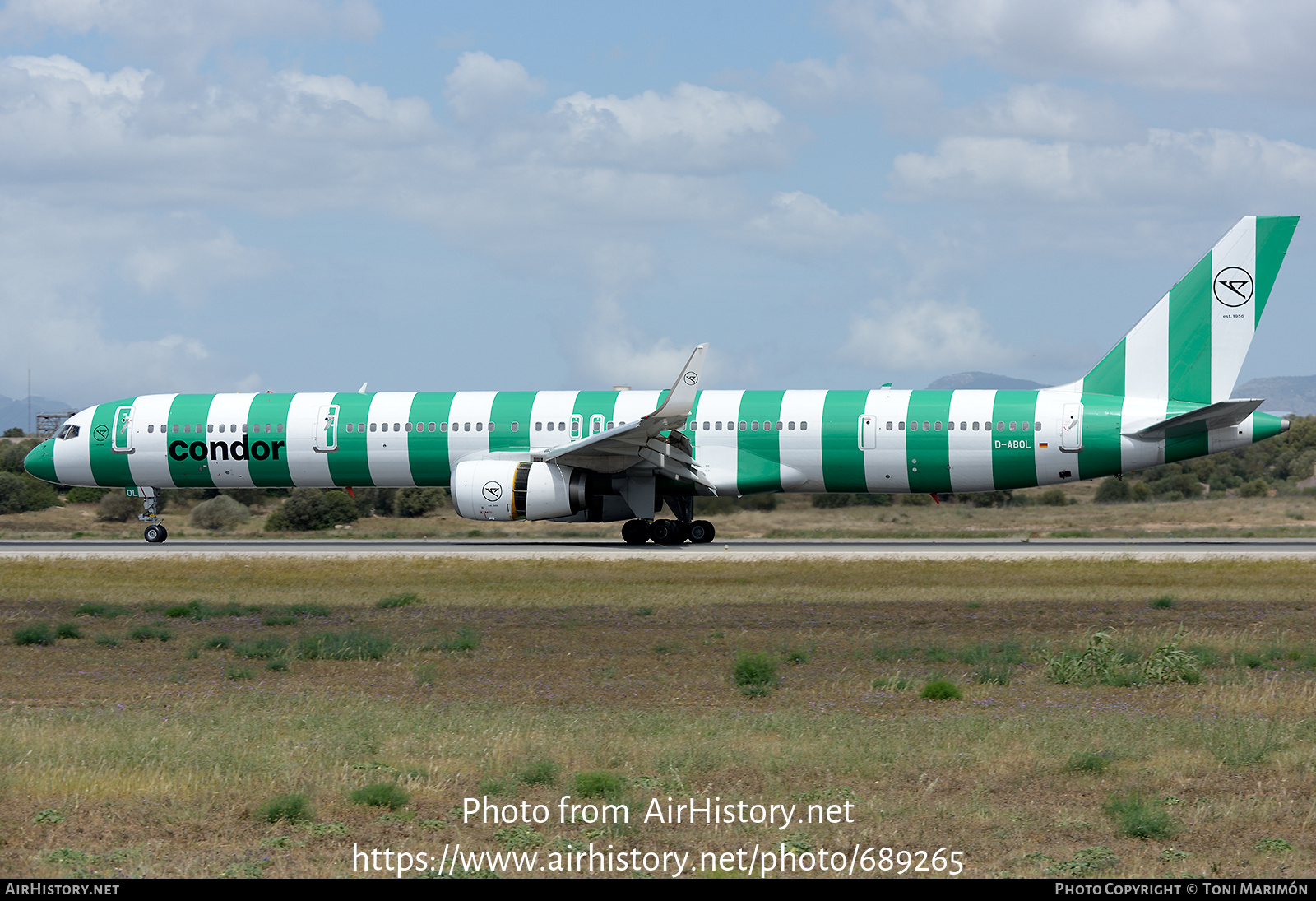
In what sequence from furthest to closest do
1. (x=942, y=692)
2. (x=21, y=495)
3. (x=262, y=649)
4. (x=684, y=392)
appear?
(x=21, y=495)
(x=684, y=392)
(x=262, y=649)
(x=942, y=692)

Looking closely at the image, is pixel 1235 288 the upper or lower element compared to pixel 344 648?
upper

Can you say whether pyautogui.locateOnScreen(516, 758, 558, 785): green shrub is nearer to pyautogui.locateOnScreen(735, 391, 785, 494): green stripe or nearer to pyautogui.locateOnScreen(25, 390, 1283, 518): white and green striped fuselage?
pyautogui.locateOnScreen(25, 390, 1283, 518): white and green striped fuselage

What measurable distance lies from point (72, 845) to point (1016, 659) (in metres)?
11.0

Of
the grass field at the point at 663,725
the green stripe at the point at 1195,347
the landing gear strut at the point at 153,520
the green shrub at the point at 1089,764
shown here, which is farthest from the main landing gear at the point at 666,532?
the green shrub at the point at 1089,764

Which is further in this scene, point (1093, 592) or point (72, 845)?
point (1093, 592)

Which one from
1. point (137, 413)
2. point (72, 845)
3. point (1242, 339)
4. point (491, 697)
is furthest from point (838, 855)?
point (137, 413)

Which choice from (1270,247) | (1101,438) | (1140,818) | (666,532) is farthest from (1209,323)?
(1140,818)

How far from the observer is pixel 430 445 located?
33906 millimetres

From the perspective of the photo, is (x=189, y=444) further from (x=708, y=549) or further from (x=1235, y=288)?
(x=1235, y=288)

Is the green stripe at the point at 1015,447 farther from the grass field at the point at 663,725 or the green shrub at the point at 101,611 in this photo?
the green shrub at the point at 101,611

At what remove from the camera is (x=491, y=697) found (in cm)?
1305

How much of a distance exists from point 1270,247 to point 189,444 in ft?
96.9

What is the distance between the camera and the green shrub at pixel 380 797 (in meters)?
8.59

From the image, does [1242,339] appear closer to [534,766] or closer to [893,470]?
[893,470]
